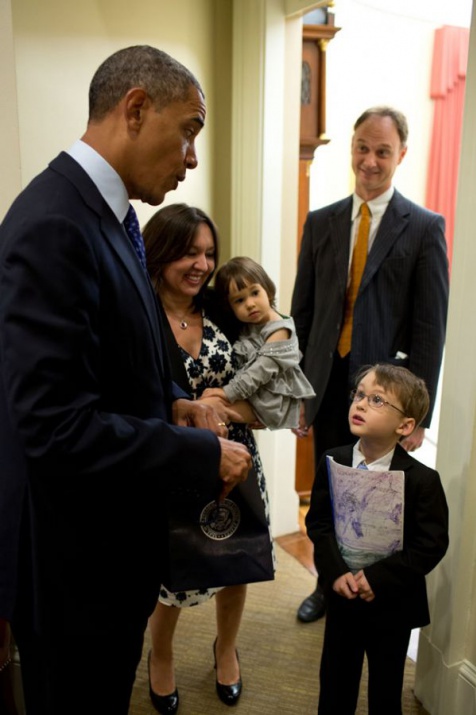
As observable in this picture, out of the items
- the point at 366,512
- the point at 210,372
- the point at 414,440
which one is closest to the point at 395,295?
the point at 414,440

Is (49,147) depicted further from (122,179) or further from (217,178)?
(122,179)

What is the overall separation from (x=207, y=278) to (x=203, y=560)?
32.2 inches

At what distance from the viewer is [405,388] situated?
1.53 meters

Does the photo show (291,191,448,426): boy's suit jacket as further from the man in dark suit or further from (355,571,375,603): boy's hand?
the man in dark suit

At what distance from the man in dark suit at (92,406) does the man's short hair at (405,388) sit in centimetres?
52

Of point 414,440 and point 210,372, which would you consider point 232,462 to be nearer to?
point 210,372

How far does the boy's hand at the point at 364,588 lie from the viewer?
1.52 metres

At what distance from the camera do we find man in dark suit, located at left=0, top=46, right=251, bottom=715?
954 millimetres

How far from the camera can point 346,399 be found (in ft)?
7.29

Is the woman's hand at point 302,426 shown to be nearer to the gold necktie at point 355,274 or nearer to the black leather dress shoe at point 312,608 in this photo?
the gold necktie at point 355,274

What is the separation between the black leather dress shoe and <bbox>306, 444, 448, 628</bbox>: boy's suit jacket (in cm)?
95

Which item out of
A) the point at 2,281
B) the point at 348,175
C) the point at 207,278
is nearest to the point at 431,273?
the point at 207,278

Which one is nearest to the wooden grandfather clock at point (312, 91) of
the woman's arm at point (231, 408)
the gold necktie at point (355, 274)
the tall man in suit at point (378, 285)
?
the tall man in suit at point (378, 285)

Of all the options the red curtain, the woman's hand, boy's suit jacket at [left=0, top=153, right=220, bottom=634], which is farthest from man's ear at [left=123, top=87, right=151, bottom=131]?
the red curtain
